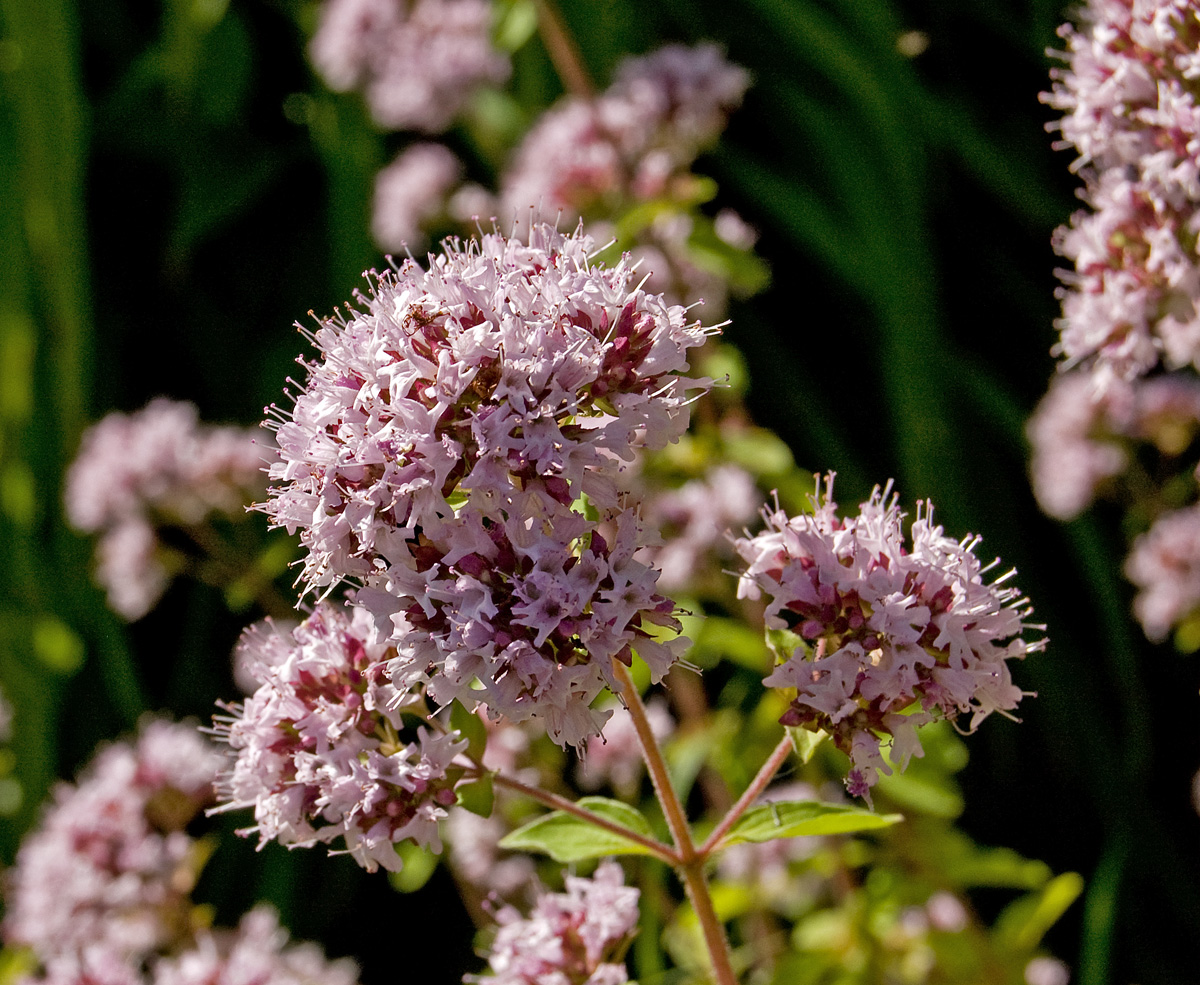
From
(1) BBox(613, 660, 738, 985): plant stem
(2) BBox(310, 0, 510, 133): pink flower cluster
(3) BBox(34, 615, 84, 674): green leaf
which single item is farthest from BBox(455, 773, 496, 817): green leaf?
(3) BBox(34, 615, 84, 674): green leaf

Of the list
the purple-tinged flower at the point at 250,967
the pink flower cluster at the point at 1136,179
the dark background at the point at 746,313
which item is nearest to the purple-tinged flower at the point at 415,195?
the dark background at the point at 746,313

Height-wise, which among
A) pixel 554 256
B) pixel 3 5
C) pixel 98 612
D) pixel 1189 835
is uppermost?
pixel 3 5

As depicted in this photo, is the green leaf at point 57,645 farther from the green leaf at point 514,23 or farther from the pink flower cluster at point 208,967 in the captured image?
the green leaf at point 514,23

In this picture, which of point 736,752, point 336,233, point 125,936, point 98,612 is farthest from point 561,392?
point 98,612

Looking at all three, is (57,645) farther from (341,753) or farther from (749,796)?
A: (749,796)

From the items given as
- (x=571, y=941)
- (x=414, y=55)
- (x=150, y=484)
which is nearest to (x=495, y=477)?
(x=571, y=941)

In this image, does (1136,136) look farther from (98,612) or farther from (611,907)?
(98,612)
